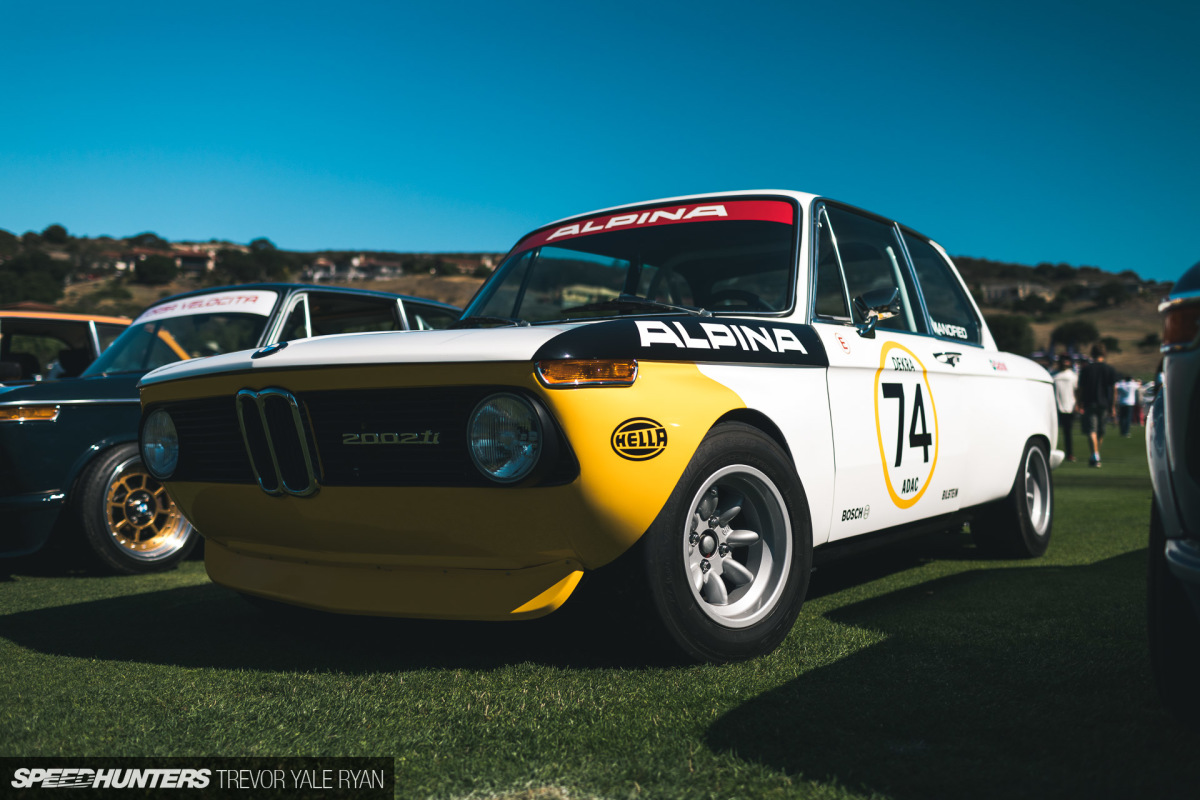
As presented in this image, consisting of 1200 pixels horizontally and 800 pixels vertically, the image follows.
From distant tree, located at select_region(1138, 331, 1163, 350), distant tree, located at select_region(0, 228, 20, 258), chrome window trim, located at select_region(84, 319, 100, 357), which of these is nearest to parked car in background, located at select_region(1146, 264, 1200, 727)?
chrome window trim, located at select_region(84, 319, 100, 357)

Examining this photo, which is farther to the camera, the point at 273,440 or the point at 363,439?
the point at 273,440

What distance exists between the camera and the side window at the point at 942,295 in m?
4.37

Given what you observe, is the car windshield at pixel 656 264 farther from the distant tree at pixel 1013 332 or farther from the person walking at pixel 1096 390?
the distant tree at pixel 1013 332

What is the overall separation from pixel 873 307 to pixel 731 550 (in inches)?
46.0

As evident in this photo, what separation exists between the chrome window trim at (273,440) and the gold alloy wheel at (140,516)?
261 cm

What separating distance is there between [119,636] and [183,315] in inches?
114

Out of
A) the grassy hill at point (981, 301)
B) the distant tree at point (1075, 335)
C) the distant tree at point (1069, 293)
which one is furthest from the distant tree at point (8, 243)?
the distant tree at point (1069, 293)

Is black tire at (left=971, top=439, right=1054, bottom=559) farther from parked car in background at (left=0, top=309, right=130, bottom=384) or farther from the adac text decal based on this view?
parked car in background at (left=0, top=309, right=130, bottom=384)

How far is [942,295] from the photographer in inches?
181

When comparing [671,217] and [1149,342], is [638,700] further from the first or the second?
[1149,342]

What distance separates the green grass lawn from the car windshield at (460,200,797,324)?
4.29ft

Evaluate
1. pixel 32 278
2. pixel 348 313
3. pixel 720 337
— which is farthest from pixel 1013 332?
pixel 720 337

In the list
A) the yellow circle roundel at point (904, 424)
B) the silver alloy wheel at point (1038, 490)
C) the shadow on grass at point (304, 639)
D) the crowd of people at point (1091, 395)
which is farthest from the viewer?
the crowd of people at point (1091, 395)

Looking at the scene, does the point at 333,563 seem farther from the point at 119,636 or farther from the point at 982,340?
the point at 982,340
